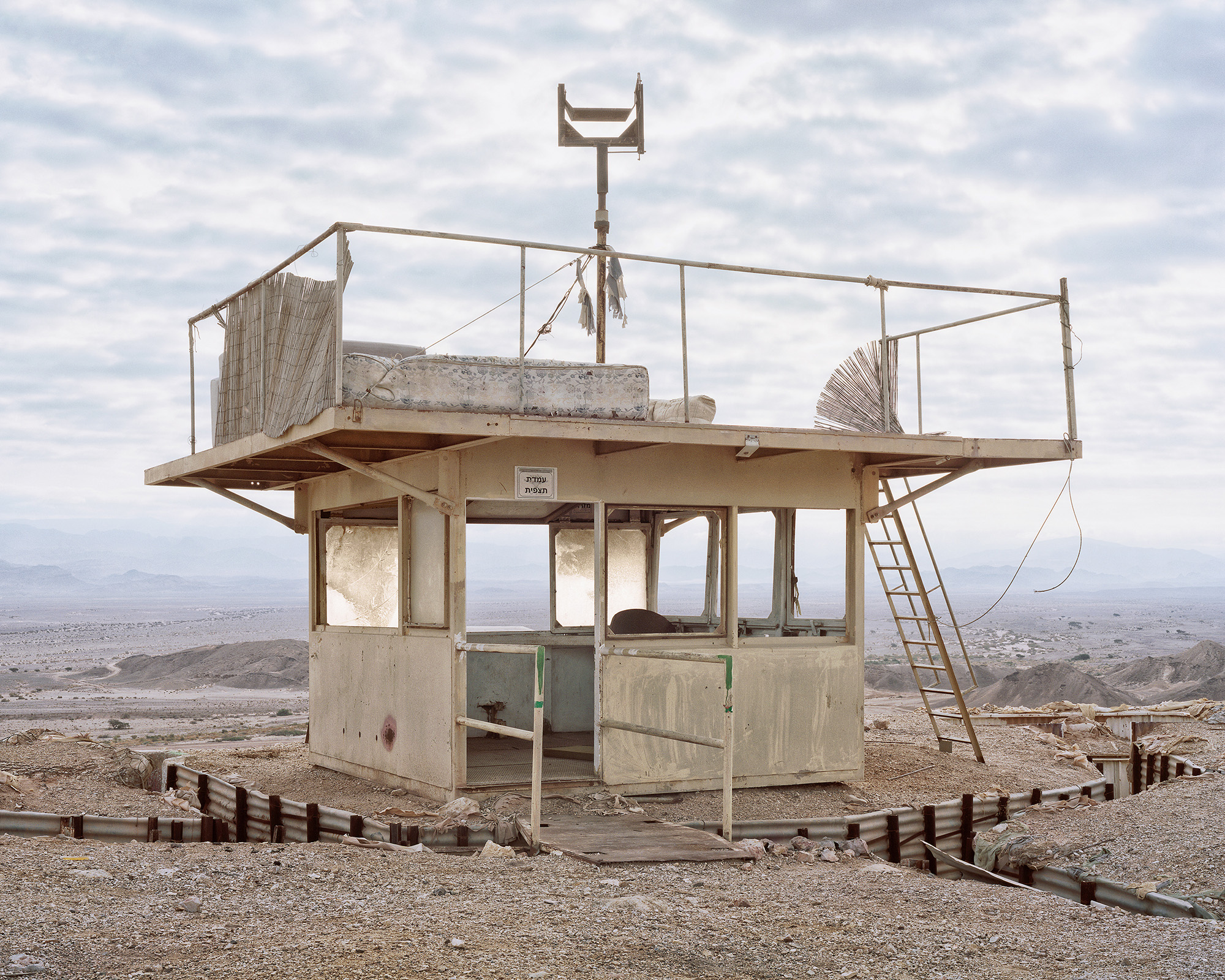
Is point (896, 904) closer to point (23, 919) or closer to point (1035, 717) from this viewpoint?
point (23, 919)

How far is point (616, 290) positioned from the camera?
12289mm

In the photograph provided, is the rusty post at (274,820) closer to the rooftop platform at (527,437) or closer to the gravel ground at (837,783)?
the gravel ground at (837,783)

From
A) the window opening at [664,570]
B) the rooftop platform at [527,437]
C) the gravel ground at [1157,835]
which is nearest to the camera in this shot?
the gravel ground at [1157,835]

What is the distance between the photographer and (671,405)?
10555 millimetres

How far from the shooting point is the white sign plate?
10180 mm

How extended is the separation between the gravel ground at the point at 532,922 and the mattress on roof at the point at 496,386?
3.40m

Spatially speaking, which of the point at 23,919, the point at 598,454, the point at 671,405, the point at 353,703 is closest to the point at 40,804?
the point at 353,703

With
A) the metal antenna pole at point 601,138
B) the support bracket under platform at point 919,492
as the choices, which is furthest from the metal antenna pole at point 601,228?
the support bracket under platform at point 919,492

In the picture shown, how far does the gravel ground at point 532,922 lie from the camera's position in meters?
5.78

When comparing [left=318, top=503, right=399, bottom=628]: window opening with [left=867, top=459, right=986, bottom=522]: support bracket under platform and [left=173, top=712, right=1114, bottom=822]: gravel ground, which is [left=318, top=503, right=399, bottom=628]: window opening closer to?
[left=173, top=712, right=1114, bottom=822]: gravel ground

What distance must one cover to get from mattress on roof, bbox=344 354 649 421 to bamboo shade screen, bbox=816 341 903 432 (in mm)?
2475

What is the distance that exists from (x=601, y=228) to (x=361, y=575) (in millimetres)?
4414

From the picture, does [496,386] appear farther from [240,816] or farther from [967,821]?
[967,821]

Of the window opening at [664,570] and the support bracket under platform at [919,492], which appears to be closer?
the window opening at [664,570]
